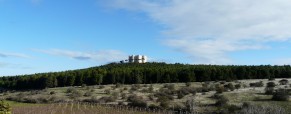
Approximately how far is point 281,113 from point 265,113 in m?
1.03

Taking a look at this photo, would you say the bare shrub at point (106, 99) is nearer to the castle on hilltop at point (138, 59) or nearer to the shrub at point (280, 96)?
the shrub at point (280, 96)

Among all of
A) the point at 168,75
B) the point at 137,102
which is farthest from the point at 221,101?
the point at 168,75

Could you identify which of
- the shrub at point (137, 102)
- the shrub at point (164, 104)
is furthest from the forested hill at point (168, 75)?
the shrub at point (164, 104)

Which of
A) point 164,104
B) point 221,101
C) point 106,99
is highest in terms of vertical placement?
point 221,101

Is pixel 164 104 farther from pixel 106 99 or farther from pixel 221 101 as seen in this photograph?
pixel 106 99

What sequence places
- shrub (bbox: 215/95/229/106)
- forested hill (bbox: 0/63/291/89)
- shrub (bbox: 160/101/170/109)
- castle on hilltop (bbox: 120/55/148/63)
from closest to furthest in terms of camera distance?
1. shrub (bbox: 215/95/229/106)
2. shrub (bbox: 160/101/170/109)
3. forested hill (bbox: 0/63/291/89)
4. castle on hilltop (bbox: 120/55/148/63)

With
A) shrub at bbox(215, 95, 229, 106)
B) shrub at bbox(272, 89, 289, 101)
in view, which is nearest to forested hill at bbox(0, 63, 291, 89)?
shrub at bbox(215, 95, 229, 106)

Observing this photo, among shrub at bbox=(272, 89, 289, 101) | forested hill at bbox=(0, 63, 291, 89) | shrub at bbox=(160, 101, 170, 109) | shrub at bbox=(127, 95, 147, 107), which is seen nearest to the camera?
shrub at bbox=(272, 89, 289, 101)

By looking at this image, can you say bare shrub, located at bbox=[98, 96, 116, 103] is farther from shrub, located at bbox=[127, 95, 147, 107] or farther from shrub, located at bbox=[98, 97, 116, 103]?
shrub, located at bbox=[127, 95, 147, 107]

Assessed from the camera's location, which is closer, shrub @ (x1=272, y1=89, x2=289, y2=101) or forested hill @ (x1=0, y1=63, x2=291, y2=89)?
shrub @ (x1=272, y1=89, x2=289, y2=101)

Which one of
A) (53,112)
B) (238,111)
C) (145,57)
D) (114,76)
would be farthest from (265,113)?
(145,57)

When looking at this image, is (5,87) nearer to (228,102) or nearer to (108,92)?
(108,92)

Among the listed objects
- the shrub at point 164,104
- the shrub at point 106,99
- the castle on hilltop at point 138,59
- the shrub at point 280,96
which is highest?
the castle on hilltop at point 138,59

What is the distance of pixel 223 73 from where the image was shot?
8062 cm
